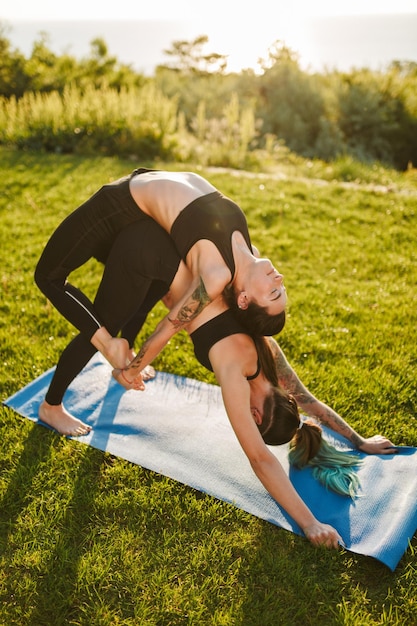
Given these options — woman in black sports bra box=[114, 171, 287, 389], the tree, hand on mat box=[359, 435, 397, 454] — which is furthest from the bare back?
the tree

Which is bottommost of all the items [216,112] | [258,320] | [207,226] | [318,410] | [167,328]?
[216,112]

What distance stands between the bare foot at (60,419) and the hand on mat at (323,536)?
1.33 metres

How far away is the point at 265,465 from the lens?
2.31 m

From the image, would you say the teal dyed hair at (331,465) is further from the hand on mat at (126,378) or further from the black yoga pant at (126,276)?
the black yoga pant at (126,276)

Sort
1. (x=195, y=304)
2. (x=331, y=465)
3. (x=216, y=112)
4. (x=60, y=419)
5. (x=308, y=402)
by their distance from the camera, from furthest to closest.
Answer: (x=216, y=112) → (x=60, y=419) → (x=308, y=402) → (x=331, y=465) → (x=195, y=304)

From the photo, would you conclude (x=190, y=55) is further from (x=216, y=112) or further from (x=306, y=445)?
(x=306, y=445)

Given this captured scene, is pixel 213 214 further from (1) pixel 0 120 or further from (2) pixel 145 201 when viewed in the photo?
(1) pixel 0 120

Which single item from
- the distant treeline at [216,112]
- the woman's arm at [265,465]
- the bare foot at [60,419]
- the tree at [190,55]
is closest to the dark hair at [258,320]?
the woman's arm at [265,465]

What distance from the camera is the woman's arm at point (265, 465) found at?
231 cm

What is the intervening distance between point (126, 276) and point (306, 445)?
48.1 inches

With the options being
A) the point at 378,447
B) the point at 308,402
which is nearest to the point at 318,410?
the point at 308,402

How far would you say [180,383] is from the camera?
3.57m

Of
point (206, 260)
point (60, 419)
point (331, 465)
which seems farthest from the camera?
point (60, 419)

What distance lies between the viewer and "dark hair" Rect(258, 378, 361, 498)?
8.41 feet
